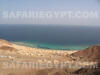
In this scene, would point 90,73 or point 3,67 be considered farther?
point 3,67

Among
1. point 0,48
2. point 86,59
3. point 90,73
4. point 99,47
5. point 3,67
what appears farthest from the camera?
point 0,48

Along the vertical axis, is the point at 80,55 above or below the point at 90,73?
below

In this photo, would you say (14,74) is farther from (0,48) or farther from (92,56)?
(0,48)

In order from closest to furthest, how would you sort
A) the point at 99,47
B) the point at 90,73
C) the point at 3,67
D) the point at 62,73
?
1. the point at 90,73
2. the point at 62,73
3. the point at 3,67
4. the point at 99,47

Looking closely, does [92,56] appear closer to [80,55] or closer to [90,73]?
[80,55]

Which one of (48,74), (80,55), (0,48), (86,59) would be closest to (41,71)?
(48,74)

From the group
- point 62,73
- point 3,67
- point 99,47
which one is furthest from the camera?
Answer: point 99,47

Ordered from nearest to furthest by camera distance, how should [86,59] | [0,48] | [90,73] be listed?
[90,73]
[86,59]
[0,48]

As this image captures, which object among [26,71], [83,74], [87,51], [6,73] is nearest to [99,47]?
[87,51]

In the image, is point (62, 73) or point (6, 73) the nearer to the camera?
point (62, 73)
